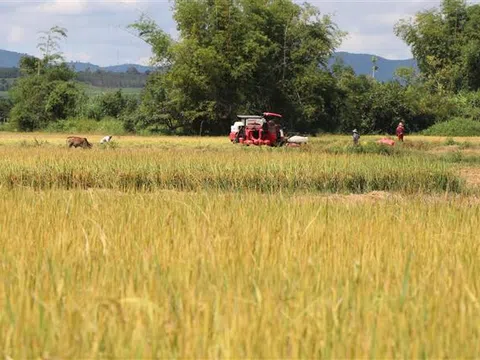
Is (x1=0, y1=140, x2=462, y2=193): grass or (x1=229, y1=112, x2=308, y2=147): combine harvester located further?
(x1=229, y1=112, x2=308, y2=147): combine harvester

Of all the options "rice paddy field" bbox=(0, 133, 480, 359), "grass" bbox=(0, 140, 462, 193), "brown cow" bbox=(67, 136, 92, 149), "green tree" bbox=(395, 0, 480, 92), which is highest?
"green tree" bbox=(395, 0, 480, 92)

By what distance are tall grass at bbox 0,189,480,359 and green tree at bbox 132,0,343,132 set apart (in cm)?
2871

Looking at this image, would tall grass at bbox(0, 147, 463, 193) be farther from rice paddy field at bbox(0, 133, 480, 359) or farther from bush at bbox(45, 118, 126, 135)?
bush at bbox(45, 118, 126, 135)

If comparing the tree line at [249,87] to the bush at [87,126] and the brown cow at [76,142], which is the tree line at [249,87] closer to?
the bush at [87,126]

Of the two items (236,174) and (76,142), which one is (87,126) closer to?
(76,142)

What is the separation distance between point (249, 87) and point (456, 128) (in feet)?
32.3

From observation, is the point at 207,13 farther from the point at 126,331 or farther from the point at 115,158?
the point at 126,331

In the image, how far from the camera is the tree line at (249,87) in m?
33.4

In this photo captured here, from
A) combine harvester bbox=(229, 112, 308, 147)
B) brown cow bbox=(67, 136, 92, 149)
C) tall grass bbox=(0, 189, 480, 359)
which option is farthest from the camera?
combine harvester bbox=(229, 112, 308, 147)

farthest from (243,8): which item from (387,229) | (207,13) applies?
(387,229)

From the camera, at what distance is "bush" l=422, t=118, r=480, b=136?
3397 centimetres

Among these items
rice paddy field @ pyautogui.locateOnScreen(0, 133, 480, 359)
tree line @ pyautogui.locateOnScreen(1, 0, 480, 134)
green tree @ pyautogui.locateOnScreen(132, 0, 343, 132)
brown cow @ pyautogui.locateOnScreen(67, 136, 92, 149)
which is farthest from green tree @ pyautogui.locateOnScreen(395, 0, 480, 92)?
rice paddy field @ pyautogui.locateOnScreen(0, 133, 480, 359)

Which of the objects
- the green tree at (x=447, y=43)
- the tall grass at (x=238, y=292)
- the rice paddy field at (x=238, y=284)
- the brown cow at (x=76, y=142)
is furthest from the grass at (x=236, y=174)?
the green tree at (x=447, y=43)

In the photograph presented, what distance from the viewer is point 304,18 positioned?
119ft
